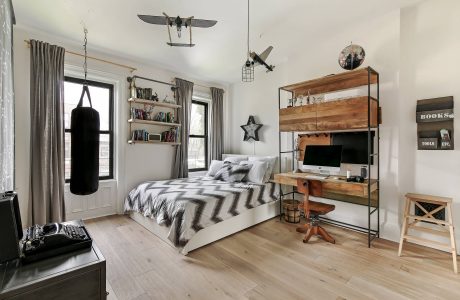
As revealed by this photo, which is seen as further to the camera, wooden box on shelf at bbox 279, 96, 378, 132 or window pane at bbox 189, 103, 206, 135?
window pane at bbox 189, 103, 206, 135

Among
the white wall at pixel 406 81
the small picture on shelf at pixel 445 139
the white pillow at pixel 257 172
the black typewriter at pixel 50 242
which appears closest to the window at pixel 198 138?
the white pillow at pixel 257 172

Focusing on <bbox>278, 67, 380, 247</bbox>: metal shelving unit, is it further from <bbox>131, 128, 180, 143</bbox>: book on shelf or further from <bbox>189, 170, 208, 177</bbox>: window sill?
<bbox>189, 170, 208, 177</bbox>: window sill

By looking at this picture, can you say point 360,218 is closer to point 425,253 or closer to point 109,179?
point 425,253

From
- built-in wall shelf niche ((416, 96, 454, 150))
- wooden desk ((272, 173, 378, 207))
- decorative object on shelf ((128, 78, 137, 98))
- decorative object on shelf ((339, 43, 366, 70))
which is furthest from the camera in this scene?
decorative object on shelf ((128, 78, 137, 98))

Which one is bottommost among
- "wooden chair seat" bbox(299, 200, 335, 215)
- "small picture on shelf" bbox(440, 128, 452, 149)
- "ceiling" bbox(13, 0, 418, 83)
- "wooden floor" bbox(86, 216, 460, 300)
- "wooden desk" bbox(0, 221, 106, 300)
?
"wooden floor" bbox(86, 216, 460, 300)

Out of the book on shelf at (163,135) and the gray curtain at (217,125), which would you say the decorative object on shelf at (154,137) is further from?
the gray curtain at (217,125)

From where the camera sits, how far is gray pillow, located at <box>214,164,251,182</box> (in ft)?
11.5

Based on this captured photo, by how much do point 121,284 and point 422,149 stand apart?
3342mm

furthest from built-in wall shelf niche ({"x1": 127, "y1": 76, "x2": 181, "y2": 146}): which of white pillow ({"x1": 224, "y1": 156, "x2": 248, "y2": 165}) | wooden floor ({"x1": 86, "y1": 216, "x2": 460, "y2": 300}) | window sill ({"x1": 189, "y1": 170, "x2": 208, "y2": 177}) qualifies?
wooden floor ({"x1": 86, "y1": 216, "x2": 460, "y2": 300})

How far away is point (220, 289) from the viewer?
69.5 inches

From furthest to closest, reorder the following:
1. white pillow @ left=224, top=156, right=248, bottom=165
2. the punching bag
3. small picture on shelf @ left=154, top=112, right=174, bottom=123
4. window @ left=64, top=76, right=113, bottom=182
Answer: white pillow @ left=224, top=156, right=248, bottom=165
small picture on shelf @ left=154, top=112, right=174, bottom=123
window @ left=64, top=76, right=113, bottom=182
the punching bag

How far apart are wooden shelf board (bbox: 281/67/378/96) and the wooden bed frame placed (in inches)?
71.9

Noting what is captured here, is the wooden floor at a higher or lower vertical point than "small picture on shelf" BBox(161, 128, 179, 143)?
lower

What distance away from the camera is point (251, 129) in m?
4.39
